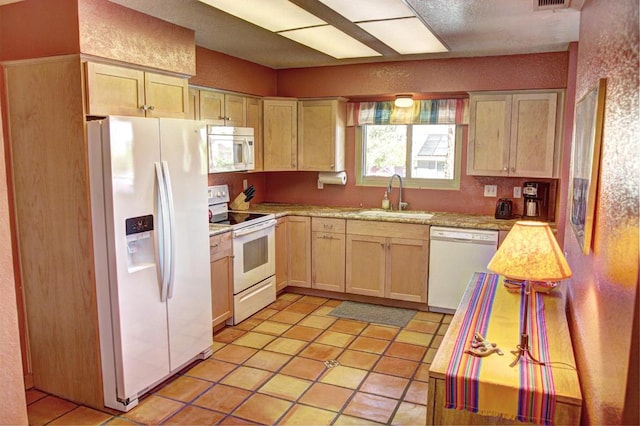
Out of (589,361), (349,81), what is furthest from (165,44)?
(589,361)

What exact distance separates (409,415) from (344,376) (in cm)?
62

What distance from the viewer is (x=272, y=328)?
4.26m

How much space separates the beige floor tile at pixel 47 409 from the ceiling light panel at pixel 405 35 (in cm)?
306

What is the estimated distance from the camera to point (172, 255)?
10.3ft

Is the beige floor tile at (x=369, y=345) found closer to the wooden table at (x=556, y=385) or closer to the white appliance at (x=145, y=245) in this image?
the white appliance at (x=145, y=245)

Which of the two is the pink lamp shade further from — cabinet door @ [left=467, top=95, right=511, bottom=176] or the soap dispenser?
the soap dispenser

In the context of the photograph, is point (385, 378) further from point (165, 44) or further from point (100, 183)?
point (165, 44)

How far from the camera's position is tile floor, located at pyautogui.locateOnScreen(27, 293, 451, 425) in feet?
9.53

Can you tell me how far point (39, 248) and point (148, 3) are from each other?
164 centimetres

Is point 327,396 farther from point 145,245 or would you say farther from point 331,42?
point 331,42

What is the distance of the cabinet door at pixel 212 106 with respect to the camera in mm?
4286

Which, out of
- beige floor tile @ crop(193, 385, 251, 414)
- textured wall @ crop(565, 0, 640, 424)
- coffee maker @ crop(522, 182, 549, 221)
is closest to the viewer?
textured wall @ crop(565, 0, 640, 424)

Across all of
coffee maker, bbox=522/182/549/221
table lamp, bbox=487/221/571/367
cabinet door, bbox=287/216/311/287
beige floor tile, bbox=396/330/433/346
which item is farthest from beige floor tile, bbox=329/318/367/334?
table lamp, bbox=487/221/571/367

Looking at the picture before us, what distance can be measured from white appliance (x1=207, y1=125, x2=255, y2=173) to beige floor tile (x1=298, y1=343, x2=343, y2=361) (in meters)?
1.69
